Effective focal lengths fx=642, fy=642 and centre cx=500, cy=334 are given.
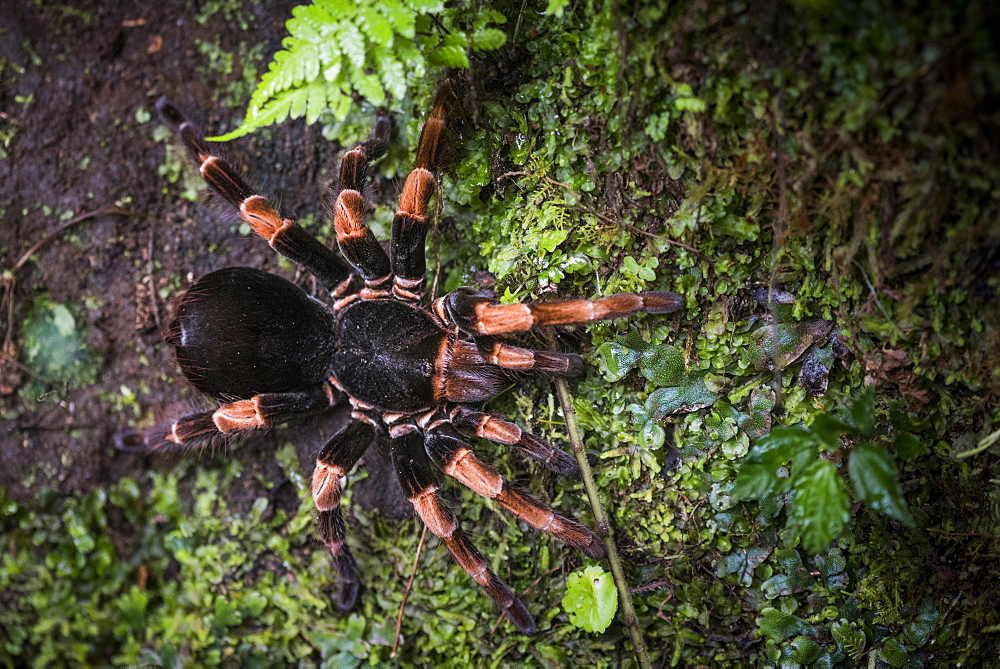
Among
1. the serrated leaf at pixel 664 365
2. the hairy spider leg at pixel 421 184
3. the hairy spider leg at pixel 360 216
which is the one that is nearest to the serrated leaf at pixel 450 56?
the hairy spider leg at pixel 421 184

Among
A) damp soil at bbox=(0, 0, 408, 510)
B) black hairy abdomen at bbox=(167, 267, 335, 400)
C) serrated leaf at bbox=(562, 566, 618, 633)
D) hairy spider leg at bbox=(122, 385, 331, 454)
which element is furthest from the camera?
damp soil at bbox=(0, 0, 408, 510)

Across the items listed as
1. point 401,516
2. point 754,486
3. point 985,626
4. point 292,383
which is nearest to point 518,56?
point 292,383

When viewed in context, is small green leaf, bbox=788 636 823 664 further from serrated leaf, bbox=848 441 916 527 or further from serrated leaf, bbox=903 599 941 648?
serrated leaf, bbox=848 441 916 527

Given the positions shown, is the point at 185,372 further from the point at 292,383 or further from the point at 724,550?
the point at 724,550

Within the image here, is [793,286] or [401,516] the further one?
[401,516]

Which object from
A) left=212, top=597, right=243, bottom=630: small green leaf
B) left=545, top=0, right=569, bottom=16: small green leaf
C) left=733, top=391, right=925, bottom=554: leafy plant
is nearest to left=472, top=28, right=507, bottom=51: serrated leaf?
Result: left=545, top=0, right=569, bottom=16: small green leaf

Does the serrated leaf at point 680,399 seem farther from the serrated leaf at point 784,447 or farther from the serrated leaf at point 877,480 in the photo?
the serrated leaf at point 877,480
